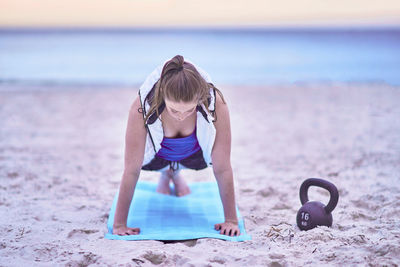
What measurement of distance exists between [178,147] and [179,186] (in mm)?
730

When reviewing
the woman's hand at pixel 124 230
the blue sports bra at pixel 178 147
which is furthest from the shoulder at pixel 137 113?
the woman's hand at pixel 124 230

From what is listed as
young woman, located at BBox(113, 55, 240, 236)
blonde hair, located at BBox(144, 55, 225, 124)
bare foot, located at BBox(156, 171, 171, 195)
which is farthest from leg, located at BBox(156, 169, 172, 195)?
blonde hair, located at BBox(144, 55, 225, 124)

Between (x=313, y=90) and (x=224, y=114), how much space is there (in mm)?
7232

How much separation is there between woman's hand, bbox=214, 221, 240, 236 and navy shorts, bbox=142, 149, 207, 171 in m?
0.53

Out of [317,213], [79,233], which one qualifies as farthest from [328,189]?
[79,233]

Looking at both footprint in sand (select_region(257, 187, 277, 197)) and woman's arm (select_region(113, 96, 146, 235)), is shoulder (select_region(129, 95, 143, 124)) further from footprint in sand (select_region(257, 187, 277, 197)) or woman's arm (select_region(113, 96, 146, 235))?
footprint in sand (select_region(257, 187, 277, 197))

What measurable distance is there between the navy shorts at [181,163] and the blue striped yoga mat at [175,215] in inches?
11.9

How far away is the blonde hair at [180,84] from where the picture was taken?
226 cm

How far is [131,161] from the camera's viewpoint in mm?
2621

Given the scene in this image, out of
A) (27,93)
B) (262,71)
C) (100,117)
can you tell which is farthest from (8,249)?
(262,71)

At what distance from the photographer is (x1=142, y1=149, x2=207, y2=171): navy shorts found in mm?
2977

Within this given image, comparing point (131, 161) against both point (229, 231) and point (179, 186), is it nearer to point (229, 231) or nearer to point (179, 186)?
point (229, 231)

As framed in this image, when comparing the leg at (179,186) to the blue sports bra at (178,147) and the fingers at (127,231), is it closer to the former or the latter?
the blue sports bra at (178,147)

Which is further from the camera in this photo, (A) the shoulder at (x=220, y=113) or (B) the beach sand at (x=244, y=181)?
(A) the shoulder at (x=220, y=113)
